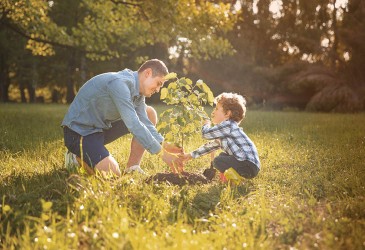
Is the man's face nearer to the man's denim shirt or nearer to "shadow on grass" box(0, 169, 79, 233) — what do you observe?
the man's denim shirt

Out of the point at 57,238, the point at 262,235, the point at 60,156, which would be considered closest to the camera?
the point at 57,238

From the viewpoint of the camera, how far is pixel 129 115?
4219mm

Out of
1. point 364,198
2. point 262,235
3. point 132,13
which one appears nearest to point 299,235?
point 262,235

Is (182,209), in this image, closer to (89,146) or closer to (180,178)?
(180,178)

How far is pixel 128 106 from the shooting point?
4.27m

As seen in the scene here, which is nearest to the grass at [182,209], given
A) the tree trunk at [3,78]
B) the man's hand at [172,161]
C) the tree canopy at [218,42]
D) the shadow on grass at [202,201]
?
the shadow on grass at [202,201]

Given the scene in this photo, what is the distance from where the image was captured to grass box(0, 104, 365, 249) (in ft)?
8.50

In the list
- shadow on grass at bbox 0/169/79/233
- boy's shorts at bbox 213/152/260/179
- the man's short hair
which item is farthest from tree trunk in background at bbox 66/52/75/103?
boy's shorts at bbox 213/152/260/179

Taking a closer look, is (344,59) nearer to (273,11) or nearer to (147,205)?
(273,11)

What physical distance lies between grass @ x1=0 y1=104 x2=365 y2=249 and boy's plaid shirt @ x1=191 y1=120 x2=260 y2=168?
329 mm

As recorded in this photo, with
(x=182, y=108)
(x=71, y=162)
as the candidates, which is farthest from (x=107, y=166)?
(x=182, y=108)

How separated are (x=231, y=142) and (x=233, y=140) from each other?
3 centimetres

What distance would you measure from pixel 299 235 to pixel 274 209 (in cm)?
56

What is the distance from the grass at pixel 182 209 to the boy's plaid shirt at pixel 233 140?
329 millimetres
